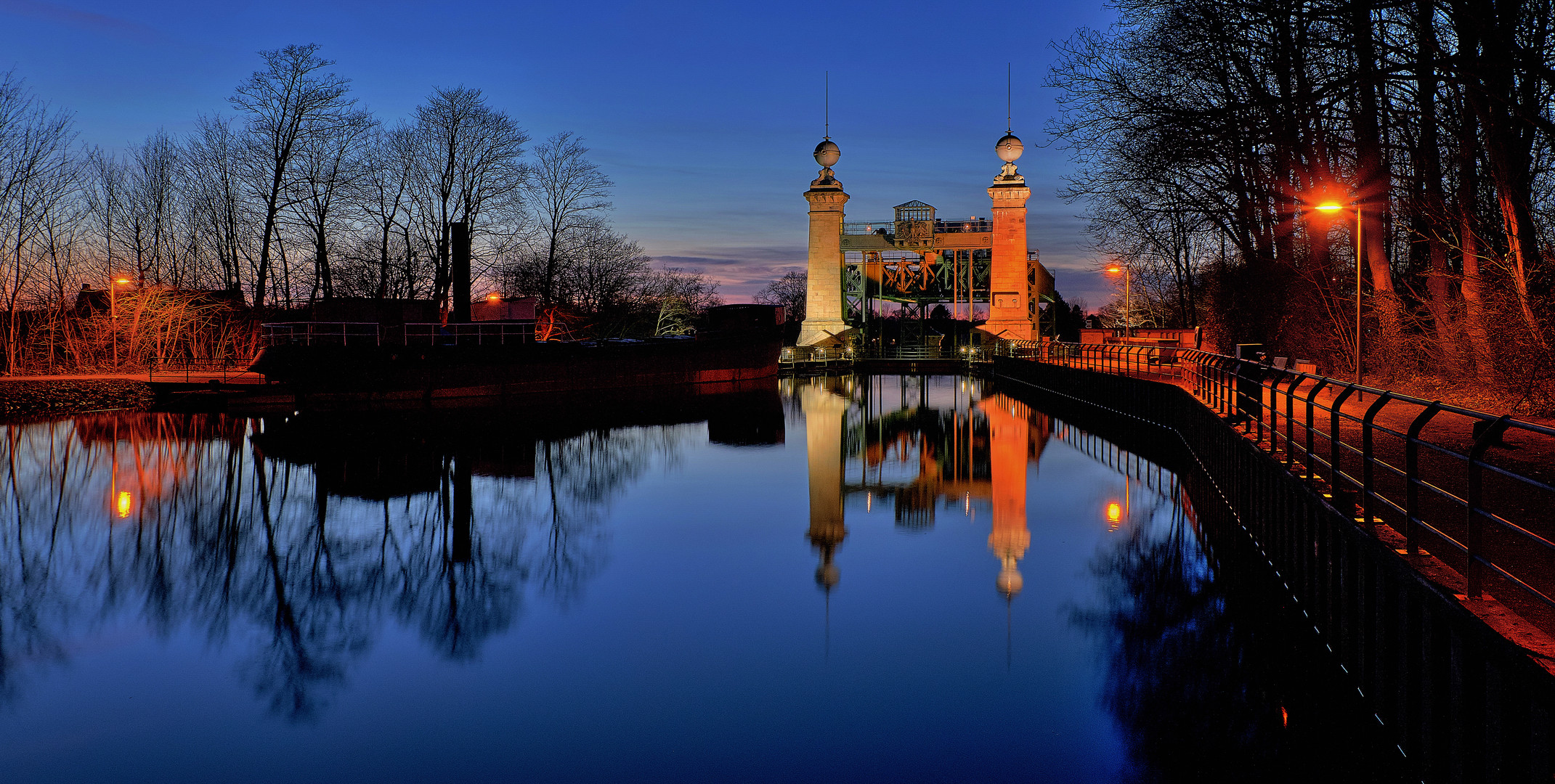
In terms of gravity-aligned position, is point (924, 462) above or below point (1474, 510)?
below

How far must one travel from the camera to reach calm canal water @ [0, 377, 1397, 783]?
5883mm

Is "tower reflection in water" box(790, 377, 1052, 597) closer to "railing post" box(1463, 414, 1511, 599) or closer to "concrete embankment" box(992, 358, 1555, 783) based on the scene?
"concrete embankment" box(992, 358, 1555, 783)

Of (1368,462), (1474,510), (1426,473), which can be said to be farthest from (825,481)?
(1474,510)

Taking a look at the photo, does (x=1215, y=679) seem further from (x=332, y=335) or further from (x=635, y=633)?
(x=332, y=335)

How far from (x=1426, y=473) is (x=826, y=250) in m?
55.8

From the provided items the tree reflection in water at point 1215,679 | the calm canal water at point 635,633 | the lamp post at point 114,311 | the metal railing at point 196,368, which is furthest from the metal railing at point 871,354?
the tree reflection in water at point 1215,679

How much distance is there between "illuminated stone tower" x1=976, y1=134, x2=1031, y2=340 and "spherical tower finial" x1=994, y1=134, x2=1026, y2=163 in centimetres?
143

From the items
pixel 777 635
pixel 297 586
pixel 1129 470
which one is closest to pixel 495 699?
pixel 777 635

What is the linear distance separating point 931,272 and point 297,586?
194 ft

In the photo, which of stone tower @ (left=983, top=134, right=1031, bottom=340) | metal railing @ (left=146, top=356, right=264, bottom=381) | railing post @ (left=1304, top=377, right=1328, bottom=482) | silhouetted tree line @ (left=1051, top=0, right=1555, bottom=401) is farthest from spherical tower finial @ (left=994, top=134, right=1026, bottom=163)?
railing post @ (left=1304, top=377, right=1328, bottom=482)

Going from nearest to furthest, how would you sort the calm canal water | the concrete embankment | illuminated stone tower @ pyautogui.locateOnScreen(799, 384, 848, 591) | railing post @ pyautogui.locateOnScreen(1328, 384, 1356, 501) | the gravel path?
the concrete embankment → the calm canal water → railing post @ pyautogui.locateOnScreen(1328, 384, 1356, 501) → illuminated stone tower @ pyautogui.locateOnScreen(799, 384, 848, 591) → the gravel path

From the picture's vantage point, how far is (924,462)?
1975 centimetres

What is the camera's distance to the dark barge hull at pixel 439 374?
29.0 m

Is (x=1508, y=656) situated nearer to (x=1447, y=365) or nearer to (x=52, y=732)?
(x=52, y=732)
